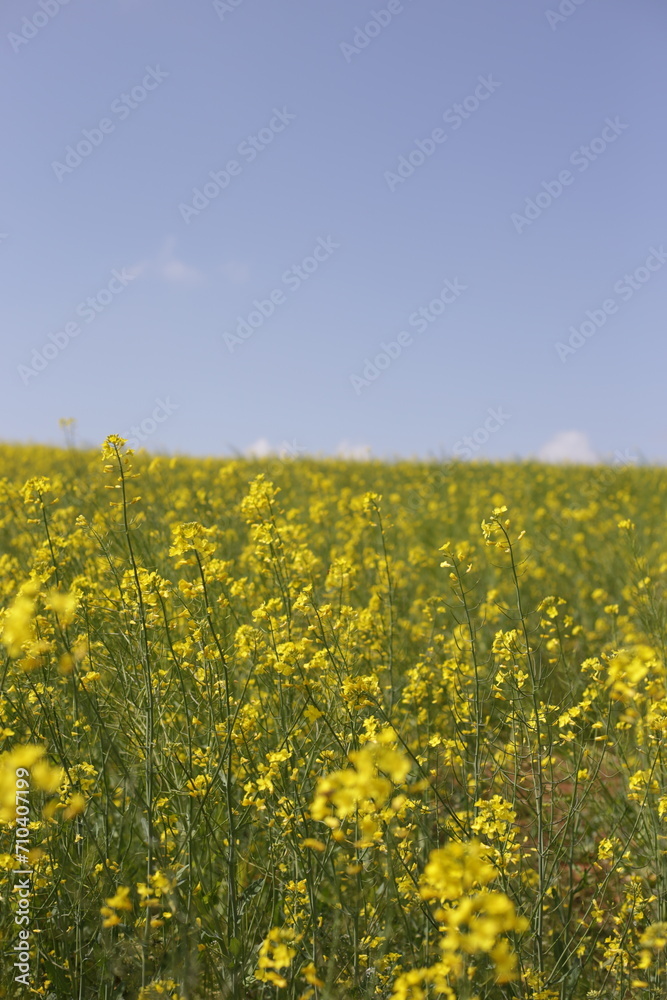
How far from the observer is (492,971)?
1.83 m

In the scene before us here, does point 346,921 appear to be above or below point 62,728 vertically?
below

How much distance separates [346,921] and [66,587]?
1904mm

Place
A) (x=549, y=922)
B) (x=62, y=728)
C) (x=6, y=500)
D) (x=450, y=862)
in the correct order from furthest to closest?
1. (x=6, y=500)
2. (x=549, y=922)
3. (x=62, y=728)
4. (x=450, y=862)

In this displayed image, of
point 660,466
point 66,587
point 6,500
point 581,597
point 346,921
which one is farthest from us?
point 660,466

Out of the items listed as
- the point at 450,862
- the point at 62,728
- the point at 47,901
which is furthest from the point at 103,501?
the point at 450,862

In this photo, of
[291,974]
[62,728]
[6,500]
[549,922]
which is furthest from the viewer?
[6,500]

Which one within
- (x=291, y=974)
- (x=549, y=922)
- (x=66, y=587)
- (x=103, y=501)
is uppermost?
(x=103, y=501)

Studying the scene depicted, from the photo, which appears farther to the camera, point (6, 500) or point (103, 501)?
point (103, 501)

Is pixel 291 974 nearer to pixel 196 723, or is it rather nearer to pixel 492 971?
pixel 492 971

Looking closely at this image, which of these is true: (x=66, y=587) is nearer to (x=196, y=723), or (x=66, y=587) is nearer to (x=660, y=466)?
(x=196, y=723)

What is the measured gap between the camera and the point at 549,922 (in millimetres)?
2602

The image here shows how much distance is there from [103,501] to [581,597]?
12.9ft

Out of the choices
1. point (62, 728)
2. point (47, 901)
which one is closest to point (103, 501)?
point (62, 728)

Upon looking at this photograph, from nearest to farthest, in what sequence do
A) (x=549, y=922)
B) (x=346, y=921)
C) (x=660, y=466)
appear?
(x=346, y=921) → (x=549, y=922) → (x=660, y=466)
